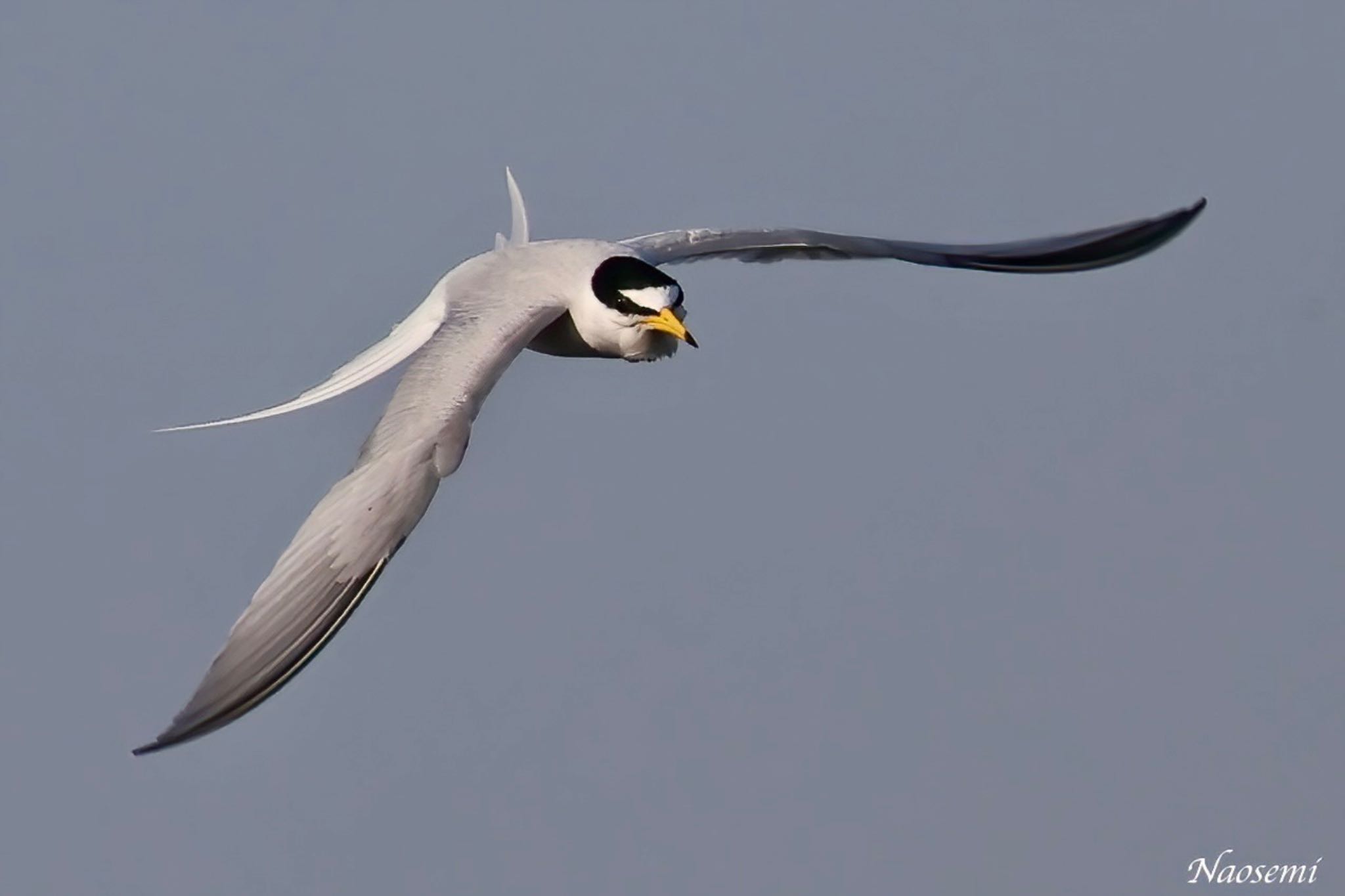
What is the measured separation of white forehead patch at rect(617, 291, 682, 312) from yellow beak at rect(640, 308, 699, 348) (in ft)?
0.13

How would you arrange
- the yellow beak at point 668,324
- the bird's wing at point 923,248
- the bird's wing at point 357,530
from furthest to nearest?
the bird's wing at point 923,248 < the yellow beak at point 668,324 < the bird's wing at point 357,530

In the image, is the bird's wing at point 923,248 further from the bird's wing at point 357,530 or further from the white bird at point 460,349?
the bird's wing at point 357,530

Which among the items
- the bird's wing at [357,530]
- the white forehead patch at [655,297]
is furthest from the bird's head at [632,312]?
the bird's wing at [357,530]

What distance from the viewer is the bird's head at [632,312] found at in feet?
41.8

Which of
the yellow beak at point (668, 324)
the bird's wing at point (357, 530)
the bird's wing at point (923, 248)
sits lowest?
the bird's wing at point (357, 530)

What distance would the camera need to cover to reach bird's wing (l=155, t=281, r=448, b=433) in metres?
12.5

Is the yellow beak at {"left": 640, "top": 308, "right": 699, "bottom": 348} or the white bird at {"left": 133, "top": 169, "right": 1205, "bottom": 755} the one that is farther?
the yellow beak at {"left": 640, "top": 308, "right": 699, "bottom": 348}

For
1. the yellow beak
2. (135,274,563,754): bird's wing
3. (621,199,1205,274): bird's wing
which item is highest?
(621,199,1205,274): bird's wing

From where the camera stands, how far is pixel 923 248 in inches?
575

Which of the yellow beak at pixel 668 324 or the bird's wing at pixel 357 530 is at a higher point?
the yellow beak at pixel 668 324

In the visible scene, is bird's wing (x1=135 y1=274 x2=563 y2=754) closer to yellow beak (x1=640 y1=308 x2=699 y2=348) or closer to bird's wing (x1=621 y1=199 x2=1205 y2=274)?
yellow beak (x1=640 y1=308 x2=699 y2=348)

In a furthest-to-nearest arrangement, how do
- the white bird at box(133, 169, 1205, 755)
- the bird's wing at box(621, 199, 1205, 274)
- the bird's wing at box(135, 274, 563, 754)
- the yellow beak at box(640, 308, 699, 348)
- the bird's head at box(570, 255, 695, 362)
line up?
the bird's wing at box(621, 199, 1205, 274) → the bird's head at box(570, 255, 695, 362) → the yellow beak at box(640, 308, 699, 348) → the white bird at box(133, 169, 1205, 755) → the bird's wing at box(135, 274, 563, 754)

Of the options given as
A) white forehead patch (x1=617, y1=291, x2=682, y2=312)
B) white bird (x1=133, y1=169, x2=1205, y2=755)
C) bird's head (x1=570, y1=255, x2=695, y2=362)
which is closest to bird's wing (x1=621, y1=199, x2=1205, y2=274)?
white bird (x1=133, y1=169, x2=1205, y2=755)

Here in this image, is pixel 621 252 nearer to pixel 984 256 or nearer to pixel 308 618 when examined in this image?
pixel 984 256
